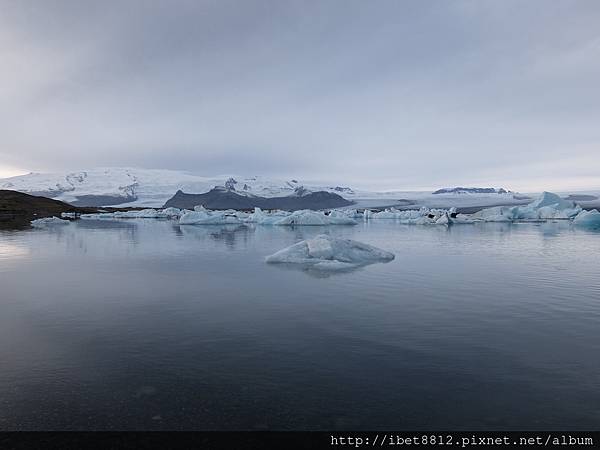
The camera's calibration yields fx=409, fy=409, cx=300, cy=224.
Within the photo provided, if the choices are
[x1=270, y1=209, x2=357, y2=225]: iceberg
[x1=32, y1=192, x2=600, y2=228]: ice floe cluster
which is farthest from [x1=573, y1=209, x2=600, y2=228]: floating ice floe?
[x1=270, y1=209, x2=357, y2=225]: iceberg

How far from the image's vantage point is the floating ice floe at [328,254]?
17594 millimetres

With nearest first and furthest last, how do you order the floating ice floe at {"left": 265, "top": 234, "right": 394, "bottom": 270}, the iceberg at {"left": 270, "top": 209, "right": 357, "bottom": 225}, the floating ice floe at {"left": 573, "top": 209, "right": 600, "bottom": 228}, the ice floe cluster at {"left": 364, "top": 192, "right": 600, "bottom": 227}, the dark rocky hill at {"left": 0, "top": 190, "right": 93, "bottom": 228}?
1. the floating ice floe at {"left": 265, "top": 234, "right": 394, "bottom": 270}
2. the floating ice floe at {"left": 573, "top": 209, "right": 600, "bottom": 228}
3. the iceberg at {"left": 270, "top": 209, "right": 357, "bottom": 225}
4. the ice floe cluster at {"left": 364, "top": 192, "right": 600, "bottom": 227}
5. the dark rocky hill at {"left": 0, "top": 190, "right": 93, "bottom": 228}

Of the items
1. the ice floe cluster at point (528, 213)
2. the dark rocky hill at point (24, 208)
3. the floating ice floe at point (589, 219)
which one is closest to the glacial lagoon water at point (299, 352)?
the floating ice floe at point (589, 219)

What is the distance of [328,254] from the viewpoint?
17688mm

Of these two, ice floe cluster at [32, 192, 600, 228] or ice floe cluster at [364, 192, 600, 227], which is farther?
ice floe cluster at [364, 192, 600, 227]

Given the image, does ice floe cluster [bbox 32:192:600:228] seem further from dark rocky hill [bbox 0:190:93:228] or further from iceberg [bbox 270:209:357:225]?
dark rocky hill [bbox 0:190:93:228]

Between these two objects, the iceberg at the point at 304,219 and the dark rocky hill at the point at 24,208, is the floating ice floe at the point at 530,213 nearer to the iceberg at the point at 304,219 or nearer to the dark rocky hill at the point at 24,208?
the iceberg at the point at 304,219

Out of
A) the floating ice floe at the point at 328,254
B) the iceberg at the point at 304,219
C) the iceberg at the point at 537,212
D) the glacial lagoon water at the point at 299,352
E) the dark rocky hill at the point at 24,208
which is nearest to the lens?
the glacial lagoon water at the point at 299,352

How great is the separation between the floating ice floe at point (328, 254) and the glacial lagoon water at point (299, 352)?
2.90 meters

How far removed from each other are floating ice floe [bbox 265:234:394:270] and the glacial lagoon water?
2.90 metres

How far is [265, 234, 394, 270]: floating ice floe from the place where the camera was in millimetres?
17594

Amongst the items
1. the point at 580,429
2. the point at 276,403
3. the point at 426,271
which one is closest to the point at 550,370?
the point at 580,429

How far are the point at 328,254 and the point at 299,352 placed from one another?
10643 mm

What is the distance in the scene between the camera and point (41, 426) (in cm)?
Result: 479
